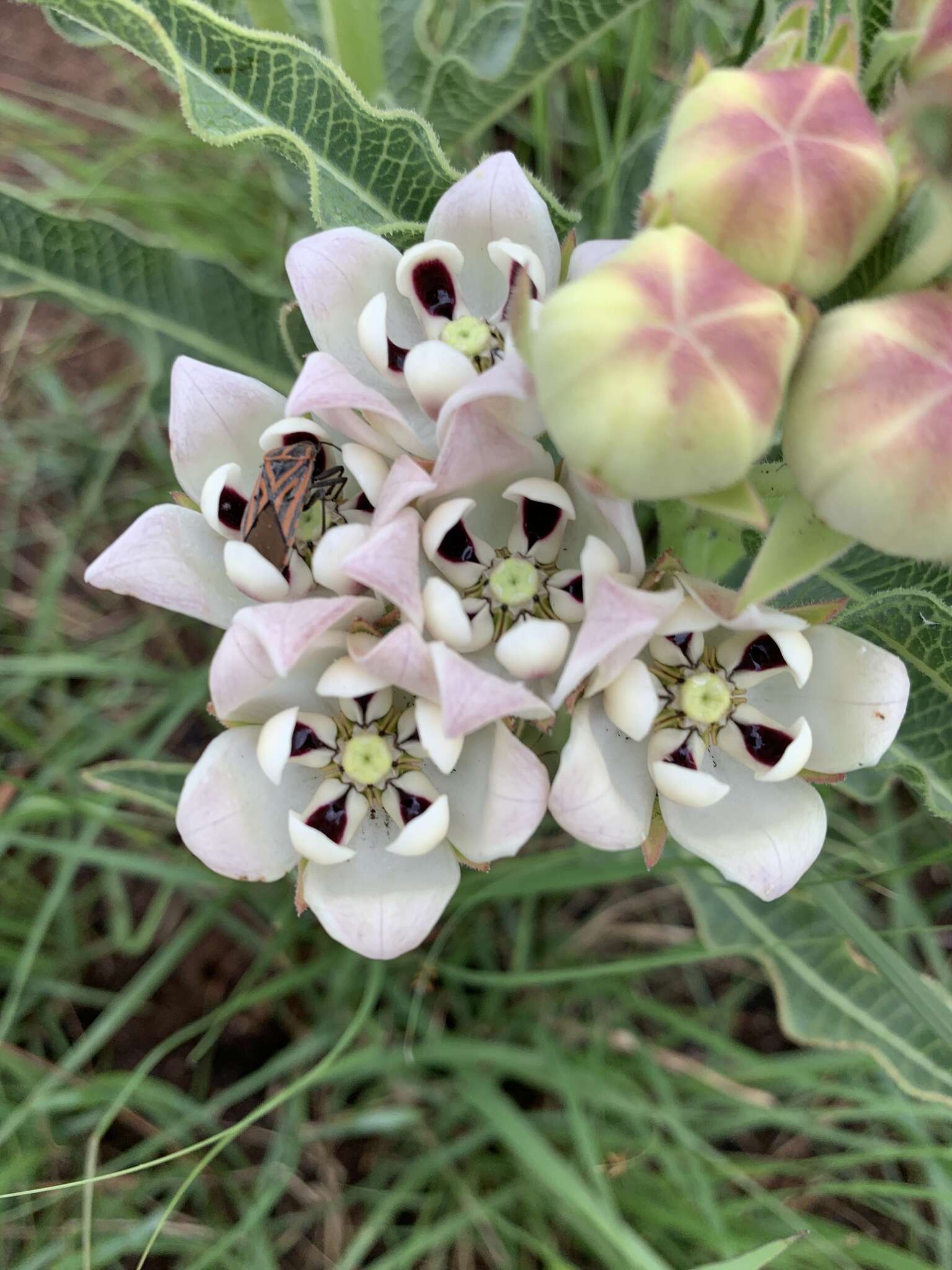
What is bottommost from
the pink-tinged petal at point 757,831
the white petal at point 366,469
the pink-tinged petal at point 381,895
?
the pink-tinged petal at point 381,895

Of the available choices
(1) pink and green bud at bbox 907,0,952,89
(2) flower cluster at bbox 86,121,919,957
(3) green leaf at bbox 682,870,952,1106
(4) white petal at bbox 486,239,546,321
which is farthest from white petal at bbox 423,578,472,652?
(3) green leaf at bbox 682,870,952,1106

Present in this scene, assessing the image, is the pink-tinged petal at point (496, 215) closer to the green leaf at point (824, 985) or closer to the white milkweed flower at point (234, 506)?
the white milkweed flower at point (234, 506)

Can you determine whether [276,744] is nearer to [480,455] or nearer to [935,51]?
[480,455]

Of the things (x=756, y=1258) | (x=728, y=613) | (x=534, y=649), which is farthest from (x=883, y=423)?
(x=756, y=1258)

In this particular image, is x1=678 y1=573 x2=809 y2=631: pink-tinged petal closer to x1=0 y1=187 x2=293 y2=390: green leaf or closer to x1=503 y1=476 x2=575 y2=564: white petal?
x1=503 y1=476 x2=575 y2=564: white petal

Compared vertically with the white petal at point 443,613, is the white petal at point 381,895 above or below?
below

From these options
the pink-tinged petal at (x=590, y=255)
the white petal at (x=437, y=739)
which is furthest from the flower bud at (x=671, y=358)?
the white petal at (x=437, y=739)
